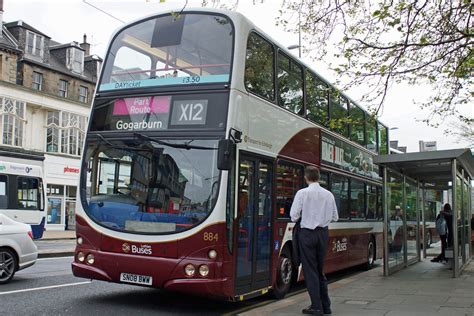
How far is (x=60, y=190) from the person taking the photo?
3553cm

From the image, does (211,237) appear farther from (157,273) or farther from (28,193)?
(28,193)

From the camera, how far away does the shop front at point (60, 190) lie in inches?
1351

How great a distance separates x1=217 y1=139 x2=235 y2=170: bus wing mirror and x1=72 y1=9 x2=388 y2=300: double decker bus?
1cm

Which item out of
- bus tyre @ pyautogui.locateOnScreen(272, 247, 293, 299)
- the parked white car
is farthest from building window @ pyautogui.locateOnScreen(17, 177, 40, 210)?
bus tyre @ pyautogui.locateOnScreen(272, 247, 293, 299)

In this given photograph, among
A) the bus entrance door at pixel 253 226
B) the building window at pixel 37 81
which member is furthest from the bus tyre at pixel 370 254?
the building window at pixel 37 81

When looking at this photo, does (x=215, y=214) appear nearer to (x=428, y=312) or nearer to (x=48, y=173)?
(x=428, y=312)

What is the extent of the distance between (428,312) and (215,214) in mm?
3228

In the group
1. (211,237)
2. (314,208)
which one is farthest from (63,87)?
(314,208)

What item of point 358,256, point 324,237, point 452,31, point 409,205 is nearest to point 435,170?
point 409,205

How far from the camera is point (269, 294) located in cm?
868

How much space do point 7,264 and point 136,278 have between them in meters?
3.73

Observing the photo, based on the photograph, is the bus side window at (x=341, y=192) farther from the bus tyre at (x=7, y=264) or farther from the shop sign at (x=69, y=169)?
the shop sign at (x=69, y=169)

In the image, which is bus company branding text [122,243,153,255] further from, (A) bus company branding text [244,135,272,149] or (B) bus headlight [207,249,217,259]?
(A) bus company branding text [244,135,272,149]

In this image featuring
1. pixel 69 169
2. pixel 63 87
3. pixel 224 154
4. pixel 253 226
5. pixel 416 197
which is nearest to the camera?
pixel 224 154
